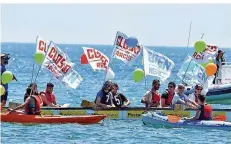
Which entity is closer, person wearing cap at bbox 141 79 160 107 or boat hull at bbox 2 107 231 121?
boat hull at bbox 2 107 231 121

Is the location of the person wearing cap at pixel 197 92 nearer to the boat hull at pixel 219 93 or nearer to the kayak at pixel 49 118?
the kayak at pixel 49 118

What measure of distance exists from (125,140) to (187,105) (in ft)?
11.1

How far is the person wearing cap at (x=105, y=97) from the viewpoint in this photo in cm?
2539

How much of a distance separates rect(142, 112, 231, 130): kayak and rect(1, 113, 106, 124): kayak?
49.6 inches

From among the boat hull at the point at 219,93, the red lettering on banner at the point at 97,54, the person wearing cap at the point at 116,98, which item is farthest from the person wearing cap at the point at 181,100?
the boat hull at the point at 219,93

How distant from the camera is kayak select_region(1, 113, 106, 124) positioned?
23750mm

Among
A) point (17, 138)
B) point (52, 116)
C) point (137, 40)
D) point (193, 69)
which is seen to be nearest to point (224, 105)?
point (193, 69)

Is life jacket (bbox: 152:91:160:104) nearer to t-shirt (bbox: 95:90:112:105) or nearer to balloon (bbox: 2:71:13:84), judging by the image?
t-shirt (bbox: 95:90:112:105)

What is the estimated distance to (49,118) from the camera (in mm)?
23938

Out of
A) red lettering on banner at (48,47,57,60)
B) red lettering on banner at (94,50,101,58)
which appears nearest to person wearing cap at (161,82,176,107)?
red lettering on banner at (94,50,101,58)

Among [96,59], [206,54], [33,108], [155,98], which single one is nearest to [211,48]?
[206,54]

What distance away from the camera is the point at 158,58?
84.6 feet

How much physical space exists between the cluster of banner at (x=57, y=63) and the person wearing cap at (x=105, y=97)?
90 centimetres

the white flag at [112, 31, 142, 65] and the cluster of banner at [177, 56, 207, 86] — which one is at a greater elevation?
the white flag at [112, 31, 142, 65]
